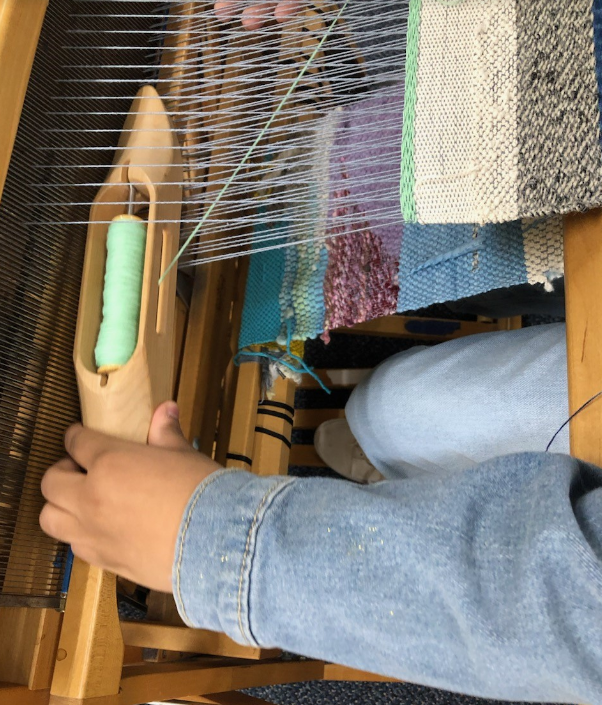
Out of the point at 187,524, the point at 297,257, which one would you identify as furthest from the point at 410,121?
the point at 187,524

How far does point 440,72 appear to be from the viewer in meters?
0.55

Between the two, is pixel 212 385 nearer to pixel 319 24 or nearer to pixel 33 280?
pixel 33 280

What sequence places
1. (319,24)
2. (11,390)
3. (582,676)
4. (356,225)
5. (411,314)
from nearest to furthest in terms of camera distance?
(582,676)
(11,390)
(356,225)
(319,24)
(411,314)

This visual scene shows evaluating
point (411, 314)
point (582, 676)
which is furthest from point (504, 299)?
point (582, 676)

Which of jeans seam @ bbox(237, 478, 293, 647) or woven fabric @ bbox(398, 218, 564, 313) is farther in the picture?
woven fabric @ bbox(398, 218, 564, 313)

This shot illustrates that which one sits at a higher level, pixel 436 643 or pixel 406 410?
pixel 406 410

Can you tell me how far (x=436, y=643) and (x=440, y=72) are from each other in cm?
47

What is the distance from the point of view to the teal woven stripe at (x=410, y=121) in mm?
545

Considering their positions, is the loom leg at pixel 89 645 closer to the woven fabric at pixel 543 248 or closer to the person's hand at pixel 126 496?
the person's hand at pixel 126 496

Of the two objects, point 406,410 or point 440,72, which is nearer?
point 440,72

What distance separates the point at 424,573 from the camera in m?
0.40

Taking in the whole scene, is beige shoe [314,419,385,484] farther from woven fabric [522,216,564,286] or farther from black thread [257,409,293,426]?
woven fabric [522,216,564,286]

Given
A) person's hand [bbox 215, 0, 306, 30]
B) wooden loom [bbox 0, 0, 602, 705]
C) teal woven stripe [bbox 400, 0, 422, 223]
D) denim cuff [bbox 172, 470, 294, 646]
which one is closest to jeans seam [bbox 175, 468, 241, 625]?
denim cuff [bbox 172, 470, 294, 646]

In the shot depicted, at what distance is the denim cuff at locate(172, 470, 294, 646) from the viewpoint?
44 centimetres
